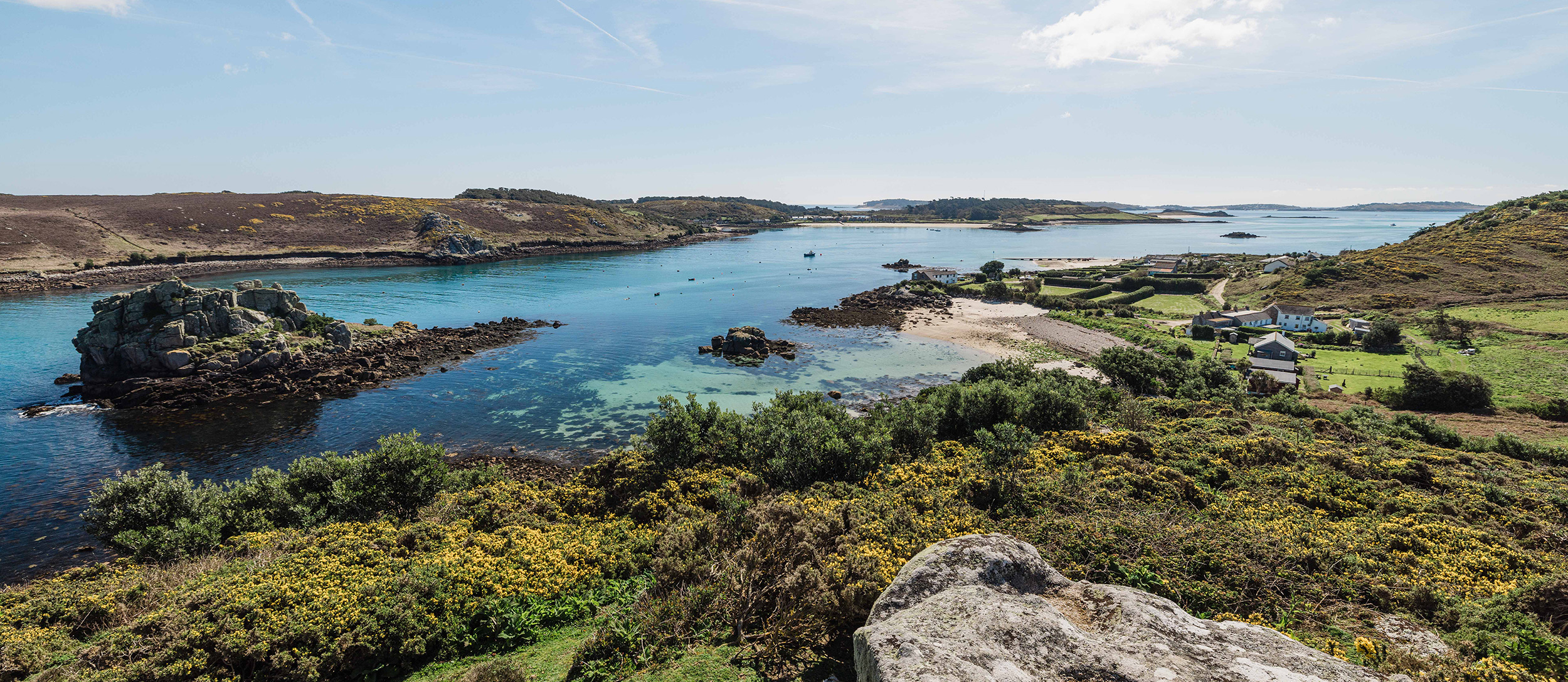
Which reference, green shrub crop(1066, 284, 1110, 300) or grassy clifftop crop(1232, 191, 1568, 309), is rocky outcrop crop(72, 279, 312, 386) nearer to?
green shrub crop(1066, 284, 1110, 300)

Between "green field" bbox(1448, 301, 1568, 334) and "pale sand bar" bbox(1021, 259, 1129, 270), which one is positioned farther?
"pale sand bar" bbox(1021, 259, 1129, 270)

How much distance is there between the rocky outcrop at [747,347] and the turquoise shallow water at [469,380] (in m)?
1.67

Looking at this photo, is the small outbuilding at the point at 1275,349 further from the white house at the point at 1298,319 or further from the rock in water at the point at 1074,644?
the rock in water at the point at 1074,644

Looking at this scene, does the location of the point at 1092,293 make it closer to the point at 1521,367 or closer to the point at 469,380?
the point at 1521,367

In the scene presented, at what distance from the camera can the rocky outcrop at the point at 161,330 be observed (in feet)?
131

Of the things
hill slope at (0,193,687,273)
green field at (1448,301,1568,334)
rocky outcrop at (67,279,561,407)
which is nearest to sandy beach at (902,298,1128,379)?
green field at (1448,301,1568,334)

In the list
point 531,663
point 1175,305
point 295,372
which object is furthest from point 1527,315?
point 295,372

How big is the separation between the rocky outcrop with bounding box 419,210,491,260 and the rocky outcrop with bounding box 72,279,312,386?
80.4 metres

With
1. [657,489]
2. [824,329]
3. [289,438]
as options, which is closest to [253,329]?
[289,438]

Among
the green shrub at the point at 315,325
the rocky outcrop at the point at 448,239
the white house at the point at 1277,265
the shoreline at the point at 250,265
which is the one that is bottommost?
the green shrub at the point at 315,325

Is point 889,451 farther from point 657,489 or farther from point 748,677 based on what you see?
point 748,677

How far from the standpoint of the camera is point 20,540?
2214cm

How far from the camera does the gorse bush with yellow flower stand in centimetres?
1077

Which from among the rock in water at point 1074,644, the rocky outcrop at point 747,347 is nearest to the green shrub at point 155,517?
the rock in water at point 1074,644
